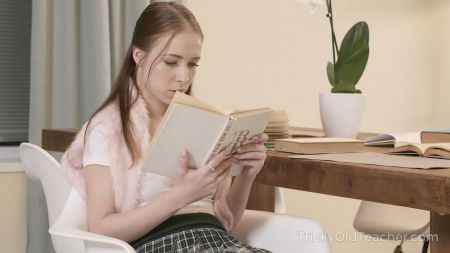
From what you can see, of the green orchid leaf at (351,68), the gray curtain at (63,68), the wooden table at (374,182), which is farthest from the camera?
the gray curtain at (63,68)

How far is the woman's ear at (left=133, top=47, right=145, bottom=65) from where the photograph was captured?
1454 millimetres

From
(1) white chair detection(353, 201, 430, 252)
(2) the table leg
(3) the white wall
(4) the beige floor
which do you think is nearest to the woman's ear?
(2) the table leg

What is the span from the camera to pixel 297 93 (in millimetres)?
3234

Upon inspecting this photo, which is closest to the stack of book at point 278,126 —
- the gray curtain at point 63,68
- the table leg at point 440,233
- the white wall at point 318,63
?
the table leg at point 440,233

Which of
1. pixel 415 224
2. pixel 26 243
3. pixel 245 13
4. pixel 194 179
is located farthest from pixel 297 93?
pixel 194 179

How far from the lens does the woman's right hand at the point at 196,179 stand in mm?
1229

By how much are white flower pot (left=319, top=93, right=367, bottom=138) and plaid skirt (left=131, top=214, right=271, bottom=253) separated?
1.85ft

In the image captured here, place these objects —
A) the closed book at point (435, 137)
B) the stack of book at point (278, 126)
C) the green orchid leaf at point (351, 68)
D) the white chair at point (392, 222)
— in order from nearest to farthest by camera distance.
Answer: the closed book at point (435, 137), the stack of book at point (278, 126), the green orchid leaf at point (351, 68), the white chair at point (392, 222)

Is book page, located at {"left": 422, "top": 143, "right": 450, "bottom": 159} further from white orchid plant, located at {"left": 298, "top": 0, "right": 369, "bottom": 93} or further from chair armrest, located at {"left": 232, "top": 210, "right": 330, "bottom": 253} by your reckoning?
white orchid plant, located at {"left": 298, "top": 0, "right": 369, "bottom": 93}

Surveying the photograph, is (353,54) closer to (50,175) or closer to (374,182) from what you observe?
(374,182)

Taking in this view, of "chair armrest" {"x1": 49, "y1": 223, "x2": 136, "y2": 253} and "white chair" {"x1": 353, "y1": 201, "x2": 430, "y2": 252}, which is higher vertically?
"chair armrest" {"x1": 49, "y1": 223, "x2": 136, "y2": 253}

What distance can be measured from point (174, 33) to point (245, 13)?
166 cm

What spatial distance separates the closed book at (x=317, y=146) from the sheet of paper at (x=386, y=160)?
0.05 metres

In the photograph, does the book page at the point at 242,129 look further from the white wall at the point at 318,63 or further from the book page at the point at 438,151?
Answer: the white wall at the point at 318,63
